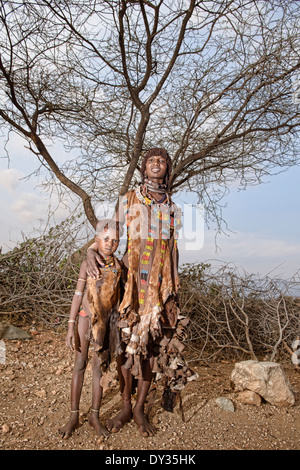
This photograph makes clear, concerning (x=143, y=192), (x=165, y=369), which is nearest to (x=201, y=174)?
(x=143, y=192)

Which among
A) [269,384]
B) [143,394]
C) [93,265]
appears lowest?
[269,384]

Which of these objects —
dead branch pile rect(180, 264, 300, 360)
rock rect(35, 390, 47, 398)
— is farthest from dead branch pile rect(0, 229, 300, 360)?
rock rect(35, 390, 47, 398)

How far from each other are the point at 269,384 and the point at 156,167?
2295mm

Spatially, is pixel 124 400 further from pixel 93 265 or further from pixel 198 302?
pixel 198 302

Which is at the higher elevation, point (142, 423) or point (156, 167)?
point (156, 167)

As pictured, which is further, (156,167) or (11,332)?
(11,332)

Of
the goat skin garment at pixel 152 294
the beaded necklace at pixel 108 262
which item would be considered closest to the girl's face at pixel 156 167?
the goat skin garment at pixel 152 294

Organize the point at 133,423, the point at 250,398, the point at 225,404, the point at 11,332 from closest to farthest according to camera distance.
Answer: the point at 133,423
the point at 225,404
the point at 250,398
the point at 11,332

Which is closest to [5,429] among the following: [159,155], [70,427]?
[70,427]

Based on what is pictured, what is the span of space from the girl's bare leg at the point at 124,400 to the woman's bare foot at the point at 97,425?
0.08 m

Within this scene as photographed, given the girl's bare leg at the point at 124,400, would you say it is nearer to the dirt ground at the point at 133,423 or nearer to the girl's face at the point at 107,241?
the dirt ground at the point at 133,423

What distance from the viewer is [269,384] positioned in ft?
11.0

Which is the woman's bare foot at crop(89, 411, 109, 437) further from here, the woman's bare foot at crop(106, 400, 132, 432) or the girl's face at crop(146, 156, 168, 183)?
the girl's face at crop(146, 156, 168, 183)

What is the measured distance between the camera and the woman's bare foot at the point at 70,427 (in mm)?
2564
